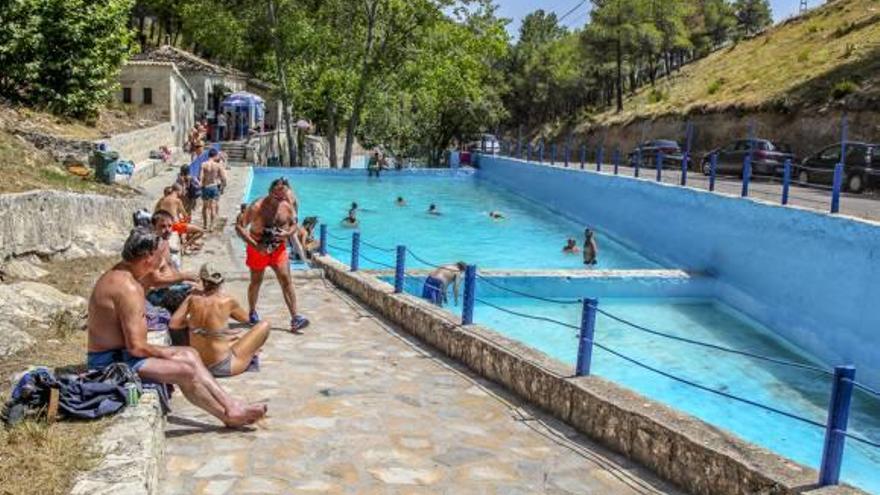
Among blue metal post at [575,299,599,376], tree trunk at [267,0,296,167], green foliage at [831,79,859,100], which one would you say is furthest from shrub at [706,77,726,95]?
blue metal post at [575,299,599,376]

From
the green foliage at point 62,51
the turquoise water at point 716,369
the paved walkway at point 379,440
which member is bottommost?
the turquoise water at point 716,369

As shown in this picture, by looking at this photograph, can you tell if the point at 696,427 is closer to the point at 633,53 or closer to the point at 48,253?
the point at 48,253

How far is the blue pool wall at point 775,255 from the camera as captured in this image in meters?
14.2

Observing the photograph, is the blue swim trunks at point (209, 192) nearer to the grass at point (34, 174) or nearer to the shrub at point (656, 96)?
the grass at point (34, 174)

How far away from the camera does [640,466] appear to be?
614 cm

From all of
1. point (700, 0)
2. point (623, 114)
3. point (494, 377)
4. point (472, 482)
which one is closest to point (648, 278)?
point (494, 377)

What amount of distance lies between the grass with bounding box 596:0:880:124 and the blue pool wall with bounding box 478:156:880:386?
1050 cm

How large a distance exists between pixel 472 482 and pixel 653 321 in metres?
12.1

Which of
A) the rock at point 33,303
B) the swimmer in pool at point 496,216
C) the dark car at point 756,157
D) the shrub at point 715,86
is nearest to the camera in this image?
the rock at point 33,303

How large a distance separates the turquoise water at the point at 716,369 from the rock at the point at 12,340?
23.6 feet

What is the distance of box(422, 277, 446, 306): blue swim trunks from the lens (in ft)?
47.6

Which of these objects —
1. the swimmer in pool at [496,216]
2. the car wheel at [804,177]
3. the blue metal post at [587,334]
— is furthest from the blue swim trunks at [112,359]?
the swimmer in pool at [496,216]

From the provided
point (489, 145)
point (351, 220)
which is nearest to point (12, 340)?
point (351, 220)

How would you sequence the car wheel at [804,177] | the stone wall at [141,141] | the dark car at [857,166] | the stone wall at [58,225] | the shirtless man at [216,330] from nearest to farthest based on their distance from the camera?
the shirtless man at [216,330], the stone wall at [58,225], the dark car at [857,166], the stone wall at [141,141], the car wheel at [804,177]
